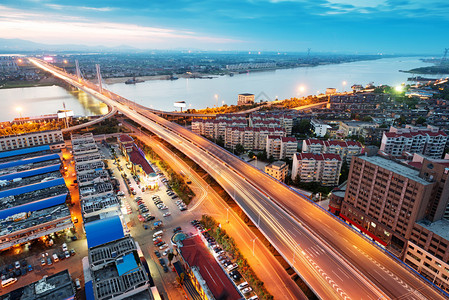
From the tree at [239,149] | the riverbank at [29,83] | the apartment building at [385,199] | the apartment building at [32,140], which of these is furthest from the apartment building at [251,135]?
the riverbank at [29,83]

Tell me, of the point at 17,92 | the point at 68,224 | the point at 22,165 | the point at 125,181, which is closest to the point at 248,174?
the point at 125,181

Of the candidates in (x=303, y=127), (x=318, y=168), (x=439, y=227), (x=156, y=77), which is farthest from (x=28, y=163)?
(x=156, y=77)

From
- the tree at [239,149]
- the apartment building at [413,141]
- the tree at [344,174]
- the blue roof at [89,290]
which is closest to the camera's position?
the blue roof at [89,290]

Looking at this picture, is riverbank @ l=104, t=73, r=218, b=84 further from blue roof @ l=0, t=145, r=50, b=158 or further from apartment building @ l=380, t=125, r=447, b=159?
apartment building @ l=380, t=125, r=447, b=159

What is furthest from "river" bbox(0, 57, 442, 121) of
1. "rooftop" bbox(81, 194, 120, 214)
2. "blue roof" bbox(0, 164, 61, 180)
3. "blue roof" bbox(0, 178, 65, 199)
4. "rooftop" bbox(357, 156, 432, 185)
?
"rooftop" bbox(357, 156, 432, 185)

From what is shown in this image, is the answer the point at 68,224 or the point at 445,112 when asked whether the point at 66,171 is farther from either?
the point at 445,112

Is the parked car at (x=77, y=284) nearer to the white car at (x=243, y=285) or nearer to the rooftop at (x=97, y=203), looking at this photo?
the rooftop at (x=97, y=203)

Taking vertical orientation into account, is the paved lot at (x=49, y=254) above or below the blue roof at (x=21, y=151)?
below
